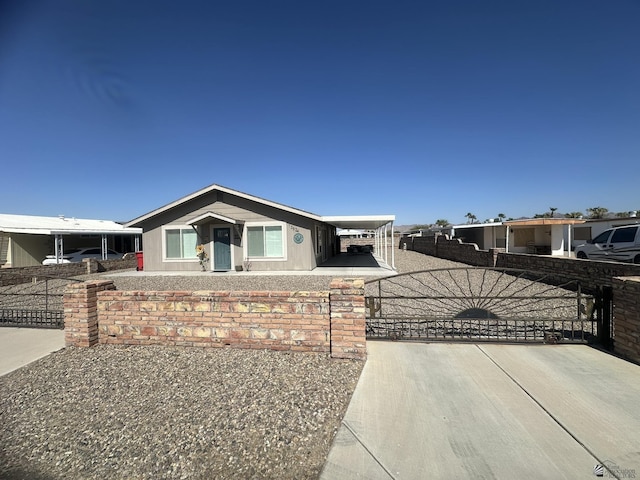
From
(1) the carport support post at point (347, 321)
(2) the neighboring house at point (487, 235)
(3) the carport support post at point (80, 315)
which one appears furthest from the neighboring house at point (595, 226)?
(3) the carport support post at point (80, 315)

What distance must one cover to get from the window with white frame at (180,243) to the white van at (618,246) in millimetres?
16013

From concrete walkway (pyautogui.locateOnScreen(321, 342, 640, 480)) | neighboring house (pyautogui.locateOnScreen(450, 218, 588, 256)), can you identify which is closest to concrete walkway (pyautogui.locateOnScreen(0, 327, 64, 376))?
concrete walkway (pyautogui.locateOnScreen(321, 342, 640, 480))

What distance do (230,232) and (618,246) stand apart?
14414 millimetres

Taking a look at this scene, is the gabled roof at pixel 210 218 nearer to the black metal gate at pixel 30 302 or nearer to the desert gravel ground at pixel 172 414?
the black metal gate at pixel 30 302

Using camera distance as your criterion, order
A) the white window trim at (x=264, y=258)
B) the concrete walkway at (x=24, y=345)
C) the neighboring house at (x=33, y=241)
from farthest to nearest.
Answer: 1. the neighboring house at (x=33, y=241)
2. the white window trim at (x=264, y=258)
3. the concrete walkway at (x=24, y=345)

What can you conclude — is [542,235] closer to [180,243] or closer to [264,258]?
[264,258]

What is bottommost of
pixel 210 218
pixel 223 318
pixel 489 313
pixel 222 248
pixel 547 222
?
pixel 489 313

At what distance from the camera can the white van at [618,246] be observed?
9.06 meters

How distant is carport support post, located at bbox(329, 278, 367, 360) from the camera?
3980 millimetres

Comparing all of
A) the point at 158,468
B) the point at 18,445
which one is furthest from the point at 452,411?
the point at 18,445

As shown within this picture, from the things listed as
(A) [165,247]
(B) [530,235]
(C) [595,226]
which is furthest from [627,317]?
(C) [595,226]

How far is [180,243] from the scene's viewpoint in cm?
1468

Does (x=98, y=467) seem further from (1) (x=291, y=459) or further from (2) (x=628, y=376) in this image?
(2) (x=628, y=376)

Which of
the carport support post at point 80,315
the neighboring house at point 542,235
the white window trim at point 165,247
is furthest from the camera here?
the neighboring house at point 542,235
